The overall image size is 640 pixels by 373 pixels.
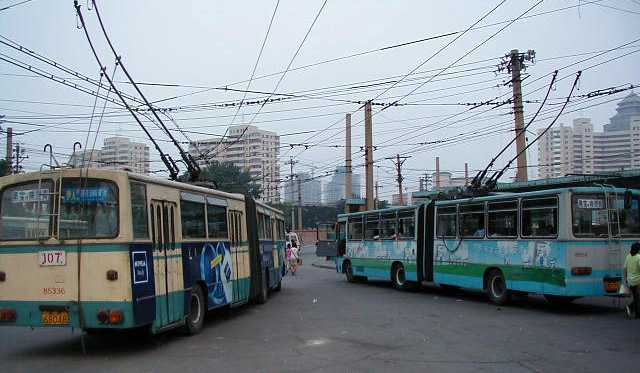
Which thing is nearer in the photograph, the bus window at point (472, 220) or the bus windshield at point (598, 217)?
the bus windshield at point (598, 217)

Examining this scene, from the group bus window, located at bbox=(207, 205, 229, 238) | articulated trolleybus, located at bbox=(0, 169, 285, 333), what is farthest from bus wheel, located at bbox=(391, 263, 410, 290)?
articulated trolleybus, located at bbox=(0, 169, 285, 333)

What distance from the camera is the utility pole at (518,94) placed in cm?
2345

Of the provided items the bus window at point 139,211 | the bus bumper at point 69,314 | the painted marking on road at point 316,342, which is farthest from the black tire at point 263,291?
the bus bumper at point 69,314

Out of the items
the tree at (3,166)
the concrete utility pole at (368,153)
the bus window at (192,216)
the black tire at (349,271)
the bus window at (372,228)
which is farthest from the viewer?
the concrete utility pole at (368,153)

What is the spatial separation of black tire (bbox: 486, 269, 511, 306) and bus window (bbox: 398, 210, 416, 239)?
4.25 metres

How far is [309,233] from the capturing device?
90312mm

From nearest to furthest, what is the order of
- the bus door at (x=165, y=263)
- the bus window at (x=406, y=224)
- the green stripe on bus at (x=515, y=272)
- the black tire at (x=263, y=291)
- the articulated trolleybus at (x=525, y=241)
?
the bus door at (x=165, y=263)
the articulated trolleybus at (x=525, y=241)
the green stripe on bus at (x=515, y=272)
the black tire at (x=263, y=291)
the bus window at (x=406, y=224)

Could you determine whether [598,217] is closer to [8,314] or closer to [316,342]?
[316,342]

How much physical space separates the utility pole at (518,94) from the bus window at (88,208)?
56.6 ft

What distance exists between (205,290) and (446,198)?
9.43 meters

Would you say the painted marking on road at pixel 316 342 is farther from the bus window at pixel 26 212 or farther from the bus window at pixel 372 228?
the bus window at pixel 372 228

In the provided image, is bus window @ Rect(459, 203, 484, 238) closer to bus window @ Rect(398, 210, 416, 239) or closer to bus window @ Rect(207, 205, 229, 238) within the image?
bus window @ Rect(398, 210, 416, 239)

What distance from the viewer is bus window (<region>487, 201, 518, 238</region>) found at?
1522cm

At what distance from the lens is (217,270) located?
497 inches
